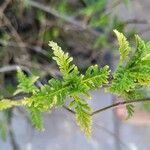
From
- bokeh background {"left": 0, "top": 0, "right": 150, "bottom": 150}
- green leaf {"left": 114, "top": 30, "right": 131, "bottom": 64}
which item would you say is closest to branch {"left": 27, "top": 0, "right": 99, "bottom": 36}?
bokeh background {"left": 0, "top": 0, "right": 150, "bottom": 150}

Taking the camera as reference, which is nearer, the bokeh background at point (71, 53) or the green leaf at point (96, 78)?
the green leaf at point (96, 78)

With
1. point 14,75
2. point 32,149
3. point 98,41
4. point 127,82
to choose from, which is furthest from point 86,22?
point 127,82

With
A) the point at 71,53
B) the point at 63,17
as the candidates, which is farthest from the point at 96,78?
the point at 71,53

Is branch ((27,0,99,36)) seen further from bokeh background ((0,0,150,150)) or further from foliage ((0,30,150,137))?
foliage ((0,30,150,137))

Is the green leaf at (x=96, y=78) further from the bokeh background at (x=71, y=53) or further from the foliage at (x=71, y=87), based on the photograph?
the bokeh background at (x=71, y=53)

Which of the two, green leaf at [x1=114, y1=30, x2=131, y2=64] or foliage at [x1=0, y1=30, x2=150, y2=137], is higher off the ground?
green leaf at [x1=114, y1=30, x2=131, y2=64]

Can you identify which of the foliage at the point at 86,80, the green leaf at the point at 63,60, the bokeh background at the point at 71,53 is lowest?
the foliage at the point at 86,80

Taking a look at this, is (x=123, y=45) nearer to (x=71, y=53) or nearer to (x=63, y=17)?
(x=63, y=17)

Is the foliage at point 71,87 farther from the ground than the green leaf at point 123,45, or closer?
closer

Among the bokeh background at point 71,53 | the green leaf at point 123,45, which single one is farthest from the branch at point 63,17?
the green leaf at point 123,45
